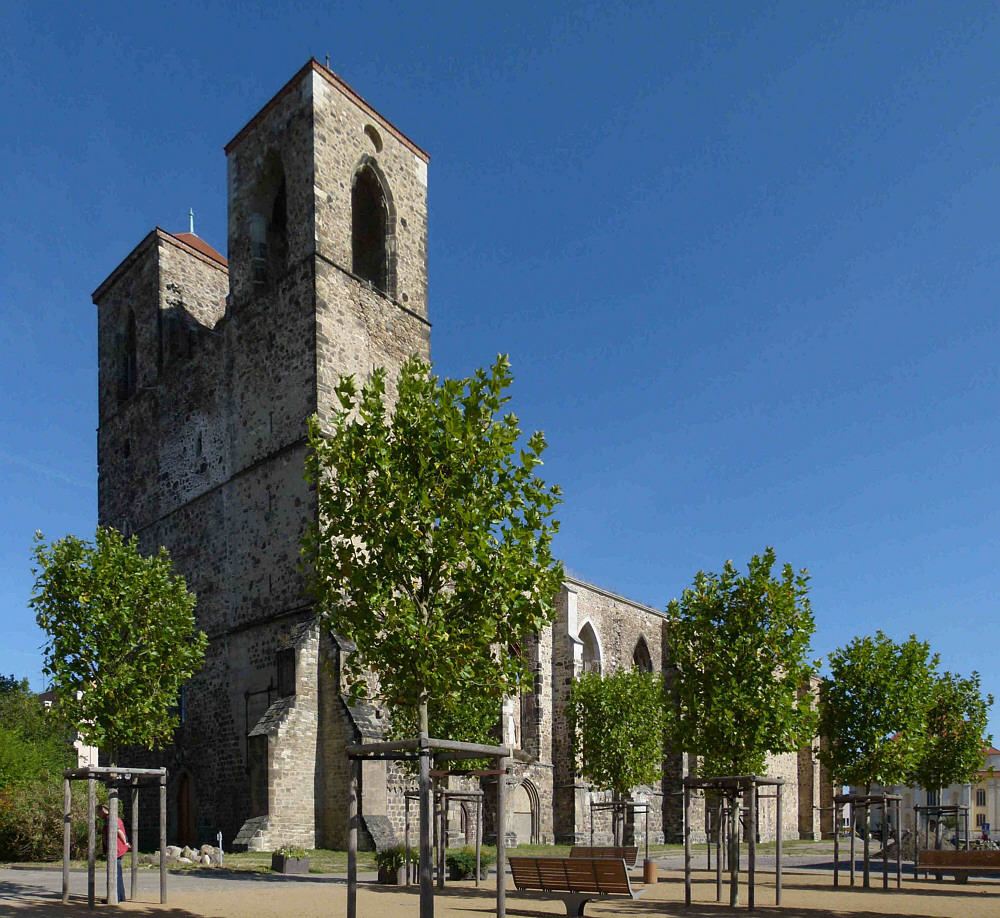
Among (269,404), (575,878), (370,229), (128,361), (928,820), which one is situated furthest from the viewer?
(128,361)

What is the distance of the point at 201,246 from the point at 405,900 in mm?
24679

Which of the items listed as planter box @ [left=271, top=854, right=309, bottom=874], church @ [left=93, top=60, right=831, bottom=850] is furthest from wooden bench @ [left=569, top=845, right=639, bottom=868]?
planter box @ [left=271, top=854, right=309, bottom=874]

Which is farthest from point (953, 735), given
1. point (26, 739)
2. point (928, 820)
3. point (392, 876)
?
point (26, 739)

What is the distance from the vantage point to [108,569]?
14.9 metres

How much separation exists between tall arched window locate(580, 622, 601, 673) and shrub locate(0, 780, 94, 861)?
730 inches

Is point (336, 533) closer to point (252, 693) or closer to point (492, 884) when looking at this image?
point (492, 884)

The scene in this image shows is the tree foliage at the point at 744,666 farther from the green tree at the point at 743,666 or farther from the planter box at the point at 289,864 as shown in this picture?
the planter box at the point at 289,864

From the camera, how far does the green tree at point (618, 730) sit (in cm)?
2764

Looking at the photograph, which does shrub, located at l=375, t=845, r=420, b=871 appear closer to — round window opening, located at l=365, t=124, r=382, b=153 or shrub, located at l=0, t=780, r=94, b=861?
shrub, located at l=0, t=780, r=94, b=861

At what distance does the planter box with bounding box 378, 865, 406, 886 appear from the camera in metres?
15.5

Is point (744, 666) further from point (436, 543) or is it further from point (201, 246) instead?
point (201, 246)

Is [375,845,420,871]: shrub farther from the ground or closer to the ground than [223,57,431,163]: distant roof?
closer to the ground

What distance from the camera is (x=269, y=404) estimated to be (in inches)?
974

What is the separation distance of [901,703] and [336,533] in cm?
1350
